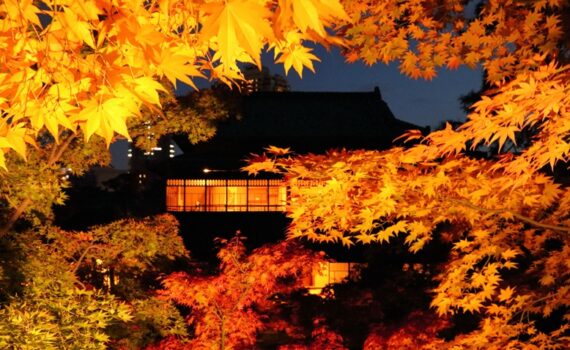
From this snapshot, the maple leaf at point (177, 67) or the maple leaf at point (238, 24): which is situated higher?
the maple leaf at point (177, 67)

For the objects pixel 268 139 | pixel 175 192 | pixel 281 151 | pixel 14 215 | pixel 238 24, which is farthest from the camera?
pixel 268 139

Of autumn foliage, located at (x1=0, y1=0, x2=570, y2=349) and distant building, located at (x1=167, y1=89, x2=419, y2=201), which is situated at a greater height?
distant building, located at (x1=167, y1=89, x2=419, y2=201)

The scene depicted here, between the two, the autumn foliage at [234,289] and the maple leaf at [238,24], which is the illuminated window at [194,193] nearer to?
the autumn foliage at [234,289]

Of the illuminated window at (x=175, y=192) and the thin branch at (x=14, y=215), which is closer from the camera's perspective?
the thin branch at (x=14, y=215)

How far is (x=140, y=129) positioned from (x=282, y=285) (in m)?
2.71

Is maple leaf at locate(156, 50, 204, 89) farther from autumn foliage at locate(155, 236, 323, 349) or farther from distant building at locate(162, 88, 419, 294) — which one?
distant building at locate(162, 88, 419, 294)

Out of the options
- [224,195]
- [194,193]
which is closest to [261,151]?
[224,195]

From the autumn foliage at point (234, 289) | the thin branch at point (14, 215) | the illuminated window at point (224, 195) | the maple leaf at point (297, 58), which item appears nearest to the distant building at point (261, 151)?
the illuminated window at point (224, 195)

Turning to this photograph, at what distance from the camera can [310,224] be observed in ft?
15.5

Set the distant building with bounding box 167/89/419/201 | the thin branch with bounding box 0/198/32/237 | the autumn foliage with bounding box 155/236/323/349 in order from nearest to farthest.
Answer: the thin branch with bounding box 0/198/32/237 < the autumn foliage with bounding box 155/236/323/349 < the distant building with bounding box 167/89/419/201

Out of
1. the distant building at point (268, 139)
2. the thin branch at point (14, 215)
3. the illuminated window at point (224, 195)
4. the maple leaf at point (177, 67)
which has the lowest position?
the thin branch at point (14, 215)

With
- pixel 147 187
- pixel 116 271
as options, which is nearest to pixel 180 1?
pixel 116 271

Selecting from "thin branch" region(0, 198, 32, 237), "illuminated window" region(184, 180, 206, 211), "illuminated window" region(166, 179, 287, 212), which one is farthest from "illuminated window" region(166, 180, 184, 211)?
"thin branch" region(0, 198, 32, 237)

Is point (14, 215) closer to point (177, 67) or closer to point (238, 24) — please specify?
point (177, 67)
